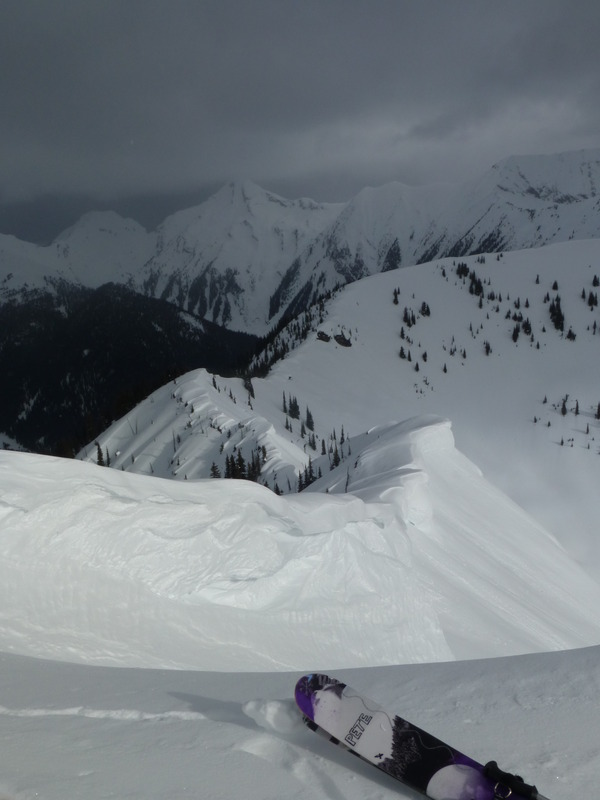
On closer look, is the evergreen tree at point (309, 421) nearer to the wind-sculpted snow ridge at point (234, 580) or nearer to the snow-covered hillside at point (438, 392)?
the snow-covered hillside at point (438, 392)

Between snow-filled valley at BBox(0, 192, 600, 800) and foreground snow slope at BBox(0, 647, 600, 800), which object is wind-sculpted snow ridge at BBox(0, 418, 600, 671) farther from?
foreground snow slope at BBox(0, 647, 600, 800)

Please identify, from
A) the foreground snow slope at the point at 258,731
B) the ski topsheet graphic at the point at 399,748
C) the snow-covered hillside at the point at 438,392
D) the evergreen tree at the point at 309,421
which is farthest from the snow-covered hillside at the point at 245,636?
the evergreen tree at the point at 309,421

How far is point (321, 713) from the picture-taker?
443 cm

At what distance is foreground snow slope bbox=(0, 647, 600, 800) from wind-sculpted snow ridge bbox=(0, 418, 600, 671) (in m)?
1.80

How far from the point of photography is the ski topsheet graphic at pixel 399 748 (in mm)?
3633

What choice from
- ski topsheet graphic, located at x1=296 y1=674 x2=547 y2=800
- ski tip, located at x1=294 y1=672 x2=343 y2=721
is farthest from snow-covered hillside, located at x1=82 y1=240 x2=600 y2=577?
ski topsheet graphic, located at x1=296 y1=674 x2=547 y2=800

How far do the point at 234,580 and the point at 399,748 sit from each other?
5.30m

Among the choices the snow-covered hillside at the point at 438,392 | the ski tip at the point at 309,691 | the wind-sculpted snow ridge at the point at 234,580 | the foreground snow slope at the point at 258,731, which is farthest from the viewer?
the snow-covered hillside at the point at 438,392

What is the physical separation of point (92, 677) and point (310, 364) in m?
65.5

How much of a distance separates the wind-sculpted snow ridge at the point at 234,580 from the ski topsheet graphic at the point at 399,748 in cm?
332

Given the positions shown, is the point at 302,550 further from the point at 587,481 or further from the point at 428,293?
the point at 428,293

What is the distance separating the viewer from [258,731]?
443cm

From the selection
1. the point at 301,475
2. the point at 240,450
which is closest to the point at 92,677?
the point at 301,475

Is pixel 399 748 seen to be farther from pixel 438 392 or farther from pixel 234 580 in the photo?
pixel 438 392
